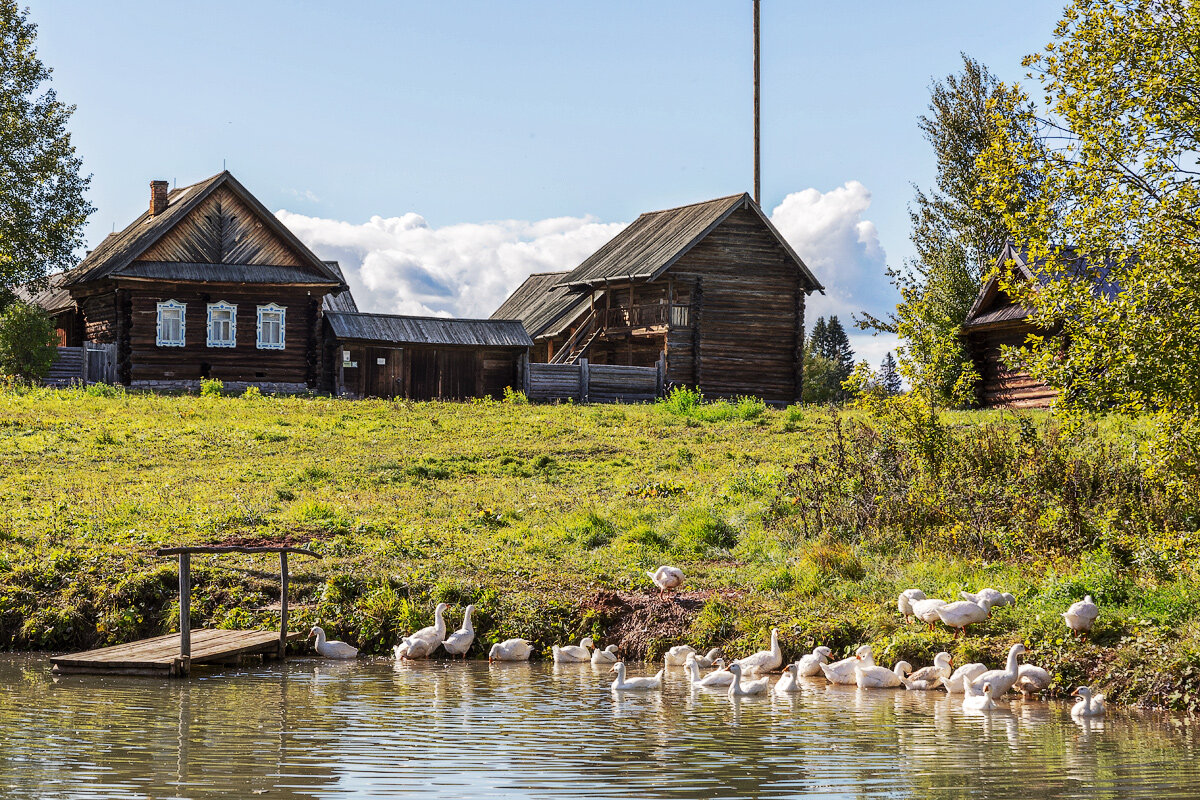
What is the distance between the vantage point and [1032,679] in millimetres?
10320

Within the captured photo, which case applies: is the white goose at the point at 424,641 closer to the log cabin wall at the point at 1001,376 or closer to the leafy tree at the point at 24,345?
the log cabin wall at the point at 1001,376

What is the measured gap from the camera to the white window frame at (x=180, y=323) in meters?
38.1

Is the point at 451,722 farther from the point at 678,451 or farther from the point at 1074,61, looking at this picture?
the point at 678,451

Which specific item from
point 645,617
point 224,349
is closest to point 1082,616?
point 645,617

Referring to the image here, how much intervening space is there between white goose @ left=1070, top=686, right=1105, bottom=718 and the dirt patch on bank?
4126mm

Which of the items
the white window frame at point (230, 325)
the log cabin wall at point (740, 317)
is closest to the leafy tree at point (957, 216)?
the log cabin wall at point (740, 317)

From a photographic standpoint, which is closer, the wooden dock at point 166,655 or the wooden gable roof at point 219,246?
the wooden dock at point 166,655

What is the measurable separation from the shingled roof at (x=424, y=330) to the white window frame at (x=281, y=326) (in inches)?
58.6

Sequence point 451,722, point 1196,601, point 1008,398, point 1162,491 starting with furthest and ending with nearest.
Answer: point 1008,398 → point 1162,491 → point 1196,601 → point 451,722

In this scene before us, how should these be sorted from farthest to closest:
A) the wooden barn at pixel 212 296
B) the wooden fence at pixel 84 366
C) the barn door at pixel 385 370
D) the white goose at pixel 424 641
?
the barn door at pixel 385 370 → the wooden barn at pixel 212 296 → the wooden fence at pixel 84 366 → the white goose at pixel 424 641

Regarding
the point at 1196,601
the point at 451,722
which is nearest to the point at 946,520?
the point at 1196,601

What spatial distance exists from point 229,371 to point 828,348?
67.0 m

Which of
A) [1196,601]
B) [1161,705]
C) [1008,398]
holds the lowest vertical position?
[1161,705]

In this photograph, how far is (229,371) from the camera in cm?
3894
